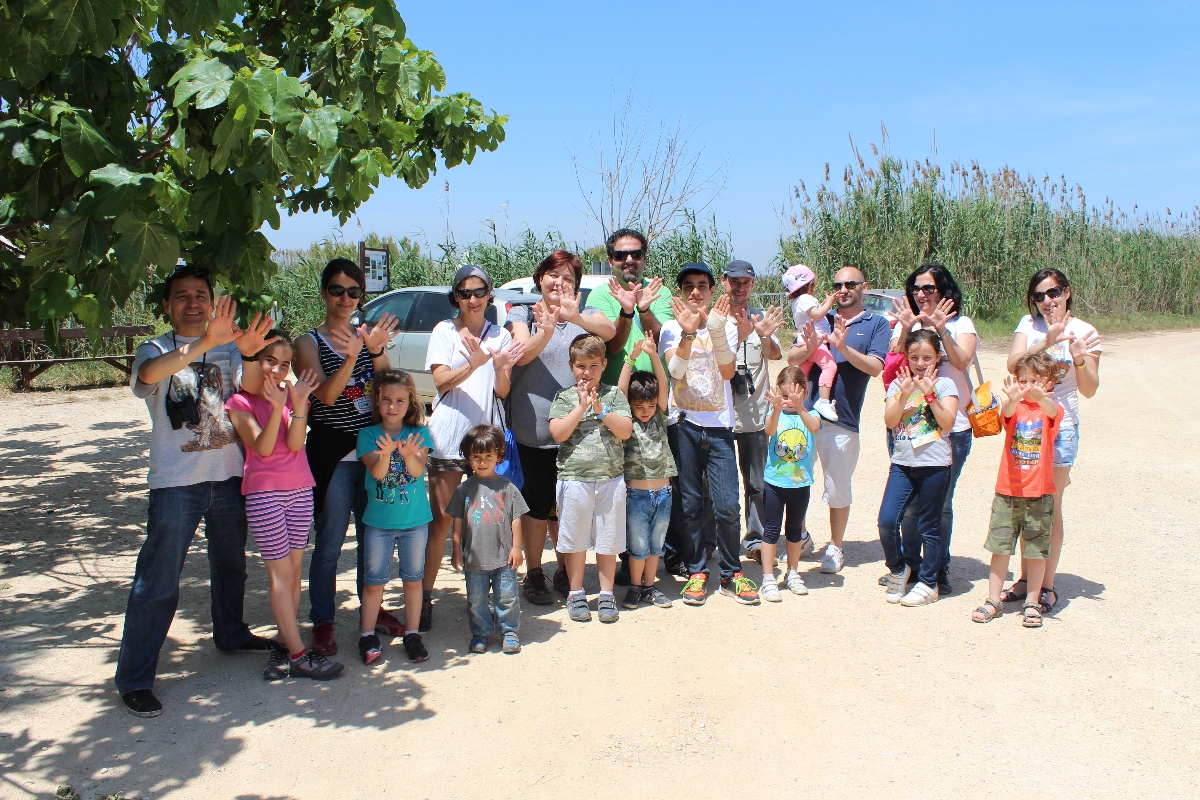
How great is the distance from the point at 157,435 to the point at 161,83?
1.44m

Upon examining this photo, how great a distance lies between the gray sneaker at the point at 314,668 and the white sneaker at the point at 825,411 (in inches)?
122

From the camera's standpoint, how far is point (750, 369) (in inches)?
215

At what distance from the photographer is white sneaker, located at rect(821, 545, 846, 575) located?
5.56m

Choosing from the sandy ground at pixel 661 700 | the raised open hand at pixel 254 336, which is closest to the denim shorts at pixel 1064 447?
the sandy ground at pixel 661 700

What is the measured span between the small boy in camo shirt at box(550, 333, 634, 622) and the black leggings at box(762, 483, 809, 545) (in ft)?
3.04

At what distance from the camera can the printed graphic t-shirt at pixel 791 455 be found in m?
5.16

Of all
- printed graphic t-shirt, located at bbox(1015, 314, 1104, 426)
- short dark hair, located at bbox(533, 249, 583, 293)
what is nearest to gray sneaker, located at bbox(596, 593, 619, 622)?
short dark hair, located at bbox(533, 249, 583, 293)

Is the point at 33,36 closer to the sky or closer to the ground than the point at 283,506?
closer to the sky

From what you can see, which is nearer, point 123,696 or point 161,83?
point 161,83

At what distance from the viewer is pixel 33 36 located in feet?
9.46

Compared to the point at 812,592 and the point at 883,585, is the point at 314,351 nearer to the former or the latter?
the point at 812,592

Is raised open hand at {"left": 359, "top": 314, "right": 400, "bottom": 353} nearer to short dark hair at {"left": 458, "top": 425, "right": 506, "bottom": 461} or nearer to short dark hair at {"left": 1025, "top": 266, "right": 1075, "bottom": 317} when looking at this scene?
short dark hair at {"left": 458, "top": 425, "right": 506, "bottom": 461}

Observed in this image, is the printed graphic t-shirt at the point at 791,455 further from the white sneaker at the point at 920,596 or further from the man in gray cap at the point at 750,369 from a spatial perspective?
the white sneaker at the point at 920,596

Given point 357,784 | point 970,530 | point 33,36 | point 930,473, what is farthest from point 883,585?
point 33,36
